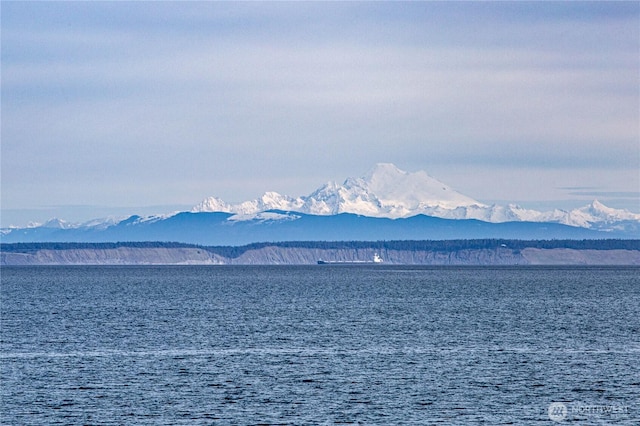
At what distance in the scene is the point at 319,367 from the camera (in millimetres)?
61500

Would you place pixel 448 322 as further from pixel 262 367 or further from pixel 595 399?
pixel 595 399

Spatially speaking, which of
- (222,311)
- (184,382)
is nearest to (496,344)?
(184,382)

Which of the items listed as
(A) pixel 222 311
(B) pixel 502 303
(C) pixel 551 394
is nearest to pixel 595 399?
(C) pixel 551 394

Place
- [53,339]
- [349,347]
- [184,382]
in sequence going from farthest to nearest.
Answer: [53,339]
[349,347]
[184,382]

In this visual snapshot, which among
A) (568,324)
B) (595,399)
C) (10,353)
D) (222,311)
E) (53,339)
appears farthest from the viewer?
(222,311)

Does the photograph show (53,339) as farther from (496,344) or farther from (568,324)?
(568,324)

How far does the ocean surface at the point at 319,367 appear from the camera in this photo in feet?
154

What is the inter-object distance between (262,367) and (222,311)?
53.9m

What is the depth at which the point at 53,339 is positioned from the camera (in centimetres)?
7875

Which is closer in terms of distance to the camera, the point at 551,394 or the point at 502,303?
the point at 551,394

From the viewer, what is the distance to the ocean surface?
154ft

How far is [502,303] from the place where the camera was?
135 meters

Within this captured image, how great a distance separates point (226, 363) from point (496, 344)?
2259 cm

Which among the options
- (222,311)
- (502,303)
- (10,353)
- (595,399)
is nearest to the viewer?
(595,399)
